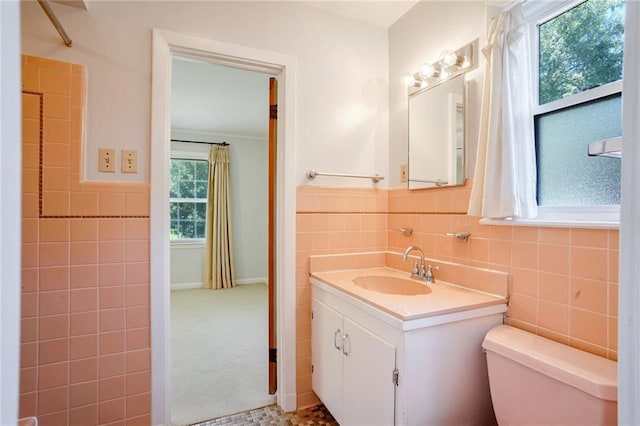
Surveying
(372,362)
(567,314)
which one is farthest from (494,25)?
(372,362)

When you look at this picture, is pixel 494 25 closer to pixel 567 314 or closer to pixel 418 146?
pixel 418 146

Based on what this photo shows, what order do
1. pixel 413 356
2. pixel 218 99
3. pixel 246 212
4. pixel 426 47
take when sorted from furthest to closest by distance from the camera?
pixel 246 212
pixel 218 99
pixel 426 47
pixel 413 356

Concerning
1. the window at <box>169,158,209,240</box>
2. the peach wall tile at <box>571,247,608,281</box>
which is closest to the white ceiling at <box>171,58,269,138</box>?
the window at <box>169,158,209,240</box>

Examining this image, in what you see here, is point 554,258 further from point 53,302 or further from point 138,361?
point 53,302

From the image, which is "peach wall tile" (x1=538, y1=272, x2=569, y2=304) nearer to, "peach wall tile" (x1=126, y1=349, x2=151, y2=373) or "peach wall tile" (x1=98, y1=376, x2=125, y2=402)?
"peach wall tile" (x1=126, y1=349, x2=151, y2=373)

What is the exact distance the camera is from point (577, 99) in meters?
1.22

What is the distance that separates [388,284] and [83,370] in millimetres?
1592

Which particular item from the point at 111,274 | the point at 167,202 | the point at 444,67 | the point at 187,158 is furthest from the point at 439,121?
the point at 187,158

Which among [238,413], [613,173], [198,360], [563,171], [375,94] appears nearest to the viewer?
[613,173]

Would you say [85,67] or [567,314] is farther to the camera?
[85,67]

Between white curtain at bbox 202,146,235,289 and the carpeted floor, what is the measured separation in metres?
0.55

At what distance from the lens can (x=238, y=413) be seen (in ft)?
6.03

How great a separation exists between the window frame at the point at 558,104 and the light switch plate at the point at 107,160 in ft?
5.88

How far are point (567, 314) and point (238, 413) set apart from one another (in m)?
1.74
